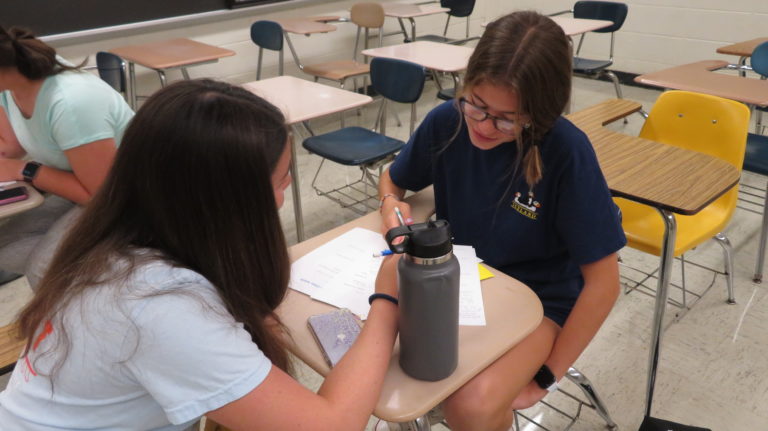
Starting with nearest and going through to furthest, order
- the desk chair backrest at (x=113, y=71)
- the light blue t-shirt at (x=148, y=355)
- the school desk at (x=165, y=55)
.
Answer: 1. the light blue t-shirt at (x=148, y=355)
2. the desk chair backrest at (x=113, y=71)
3. the school desk at (x=165, y=55)

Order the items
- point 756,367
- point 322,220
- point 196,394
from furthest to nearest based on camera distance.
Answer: point 322,220
point 756,367
point 196,394

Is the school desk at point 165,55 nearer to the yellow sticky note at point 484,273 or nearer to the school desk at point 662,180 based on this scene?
the school desk at point 662,180

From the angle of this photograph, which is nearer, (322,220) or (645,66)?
(322,220)

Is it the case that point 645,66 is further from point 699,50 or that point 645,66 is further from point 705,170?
point 705,170

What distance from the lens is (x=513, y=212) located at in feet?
4.01

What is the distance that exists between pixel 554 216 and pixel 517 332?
317 millimetres

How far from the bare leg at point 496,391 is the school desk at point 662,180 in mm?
503

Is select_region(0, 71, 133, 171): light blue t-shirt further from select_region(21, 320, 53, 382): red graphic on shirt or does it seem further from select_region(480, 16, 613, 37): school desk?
select_region(480, 16, 613, 37): school desk

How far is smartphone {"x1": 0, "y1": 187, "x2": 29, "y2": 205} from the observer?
1.56 m

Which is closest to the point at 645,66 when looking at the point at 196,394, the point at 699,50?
the point at 699,50

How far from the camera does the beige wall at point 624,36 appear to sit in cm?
413

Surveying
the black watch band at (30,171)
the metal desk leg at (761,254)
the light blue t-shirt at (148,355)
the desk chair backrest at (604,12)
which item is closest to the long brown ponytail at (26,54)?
the black watch band at (30,171)

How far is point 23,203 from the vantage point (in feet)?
5.11

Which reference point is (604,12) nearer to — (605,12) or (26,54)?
(605,12)
